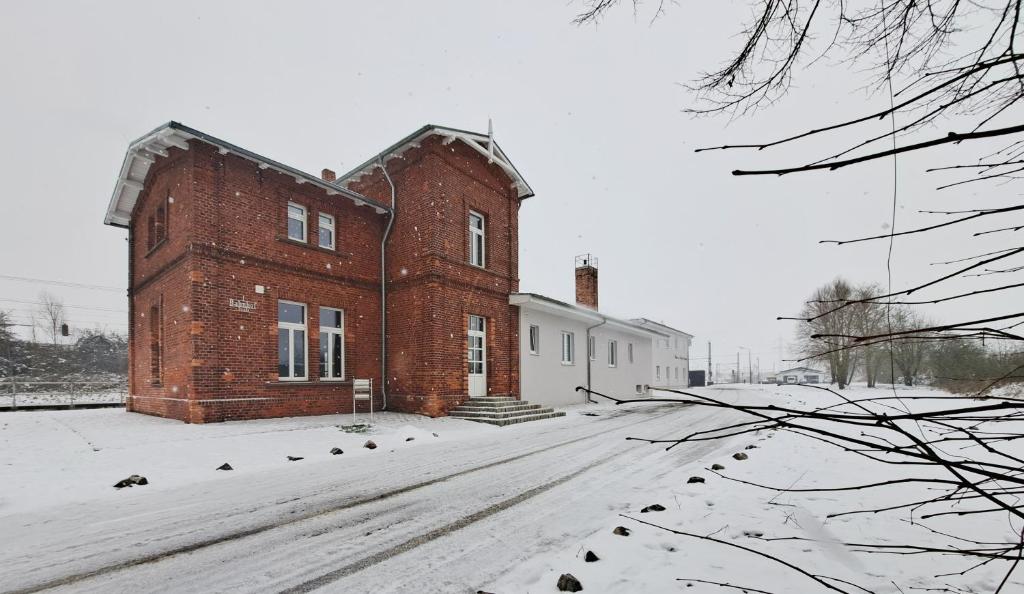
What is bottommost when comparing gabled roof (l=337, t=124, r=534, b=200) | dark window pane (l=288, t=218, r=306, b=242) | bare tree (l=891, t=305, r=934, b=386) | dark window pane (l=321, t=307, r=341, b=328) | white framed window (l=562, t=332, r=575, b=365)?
white framed window (l=562, t=332, r=575, b=365)

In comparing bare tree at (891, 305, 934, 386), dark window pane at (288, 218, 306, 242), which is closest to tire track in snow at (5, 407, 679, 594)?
bare tree at (891, 305, 934, 386)

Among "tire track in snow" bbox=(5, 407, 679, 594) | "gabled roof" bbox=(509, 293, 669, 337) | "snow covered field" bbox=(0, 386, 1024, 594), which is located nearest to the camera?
"snow covered field" bbox=(0, 386, 1024, 594)

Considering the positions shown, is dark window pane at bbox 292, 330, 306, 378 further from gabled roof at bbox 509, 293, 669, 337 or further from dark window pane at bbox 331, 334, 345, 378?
gabled roof at bbox 509, 293, 669, 337

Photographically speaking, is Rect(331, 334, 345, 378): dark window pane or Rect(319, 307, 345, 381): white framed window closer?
Rect(319, 307, 345, 381): white framed window

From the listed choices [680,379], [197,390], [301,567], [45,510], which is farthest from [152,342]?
[680,379]

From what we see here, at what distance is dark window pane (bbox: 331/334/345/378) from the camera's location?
1337 cm

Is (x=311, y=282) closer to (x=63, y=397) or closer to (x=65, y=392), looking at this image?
(x=63, y=397)

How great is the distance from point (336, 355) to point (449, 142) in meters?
6.68

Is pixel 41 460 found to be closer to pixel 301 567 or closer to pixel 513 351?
pixel 301 567

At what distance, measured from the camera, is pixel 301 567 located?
354cm

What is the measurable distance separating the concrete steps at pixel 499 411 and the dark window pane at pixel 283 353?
14.1 feet

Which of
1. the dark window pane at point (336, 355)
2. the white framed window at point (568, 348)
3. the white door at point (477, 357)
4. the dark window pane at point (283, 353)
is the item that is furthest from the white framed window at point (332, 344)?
the white framed window at point (568, 348)

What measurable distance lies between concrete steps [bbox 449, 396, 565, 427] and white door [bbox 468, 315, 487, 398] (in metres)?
0.59

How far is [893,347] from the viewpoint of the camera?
2.35 m
